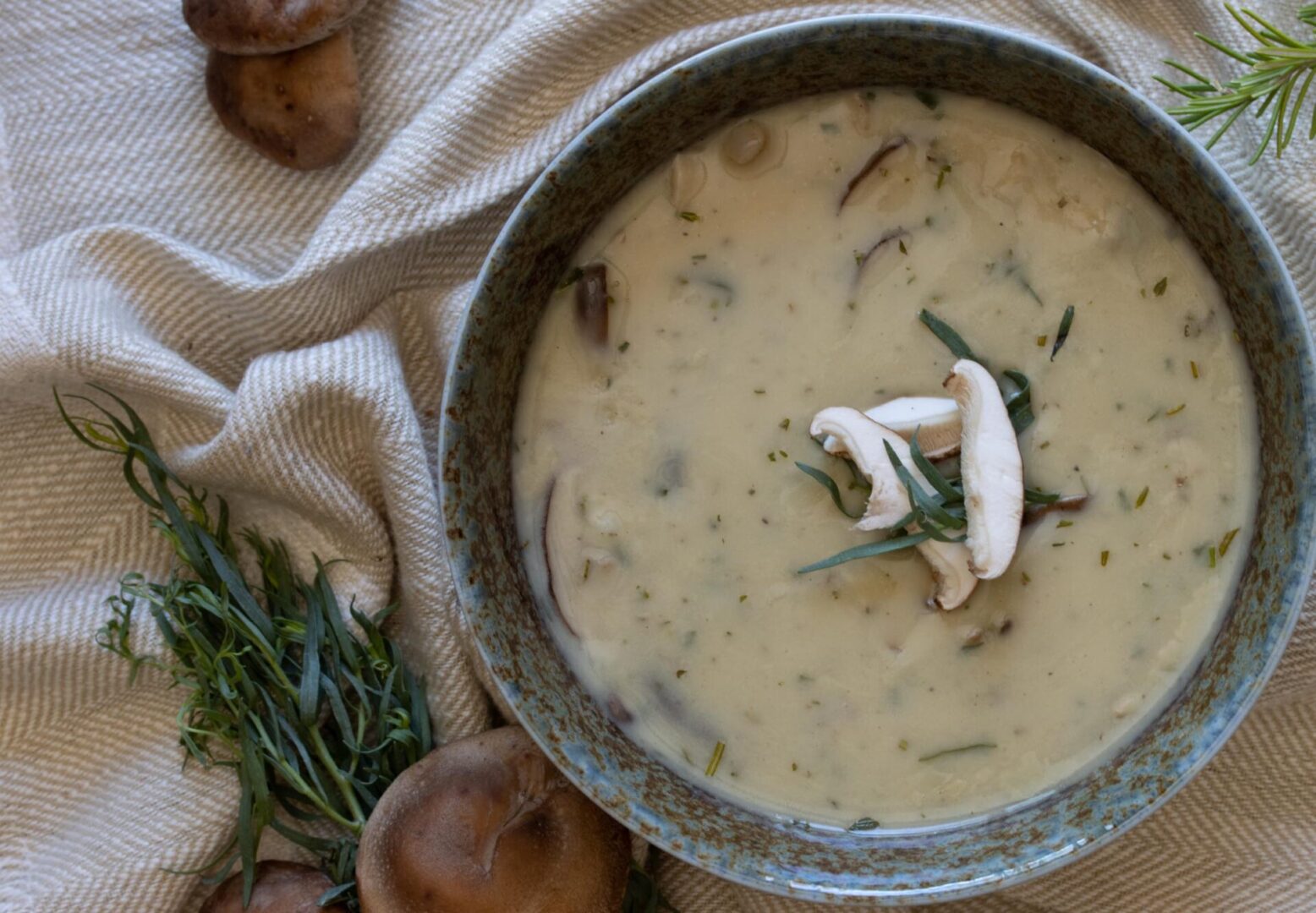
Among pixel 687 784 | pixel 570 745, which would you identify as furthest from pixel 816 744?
pixel 570 745

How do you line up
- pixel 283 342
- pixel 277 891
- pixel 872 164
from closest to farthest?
pixel 872 164, pixel 277 891, pixel 283 342

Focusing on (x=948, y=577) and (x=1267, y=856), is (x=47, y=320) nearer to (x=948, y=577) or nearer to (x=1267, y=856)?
(x=948, y=577)

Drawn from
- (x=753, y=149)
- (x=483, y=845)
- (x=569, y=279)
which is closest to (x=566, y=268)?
(x=569, y=279)

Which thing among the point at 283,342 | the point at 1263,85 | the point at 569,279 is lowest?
the point at 283,342

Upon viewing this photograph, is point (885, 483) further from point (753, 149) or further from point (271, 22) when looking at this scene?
point (271, 22)

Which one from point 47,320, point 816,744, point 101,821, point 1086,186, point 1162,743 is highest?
point 1086,186

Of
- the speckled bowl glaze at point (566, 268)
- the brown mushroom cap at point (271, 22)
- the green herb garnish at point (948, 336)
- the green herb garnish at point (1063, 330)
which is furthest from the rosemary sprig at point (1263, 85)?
the brown mushroom cap at point (271, 22)

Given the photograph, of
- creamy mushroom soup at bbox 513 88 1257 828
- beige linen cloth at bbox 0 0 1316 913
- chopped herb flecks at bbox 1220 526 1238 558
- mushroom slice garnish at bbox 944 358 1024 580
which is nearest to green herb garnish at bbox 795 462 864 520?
creamy mushroom soup at bbox 513 88 1257 828
